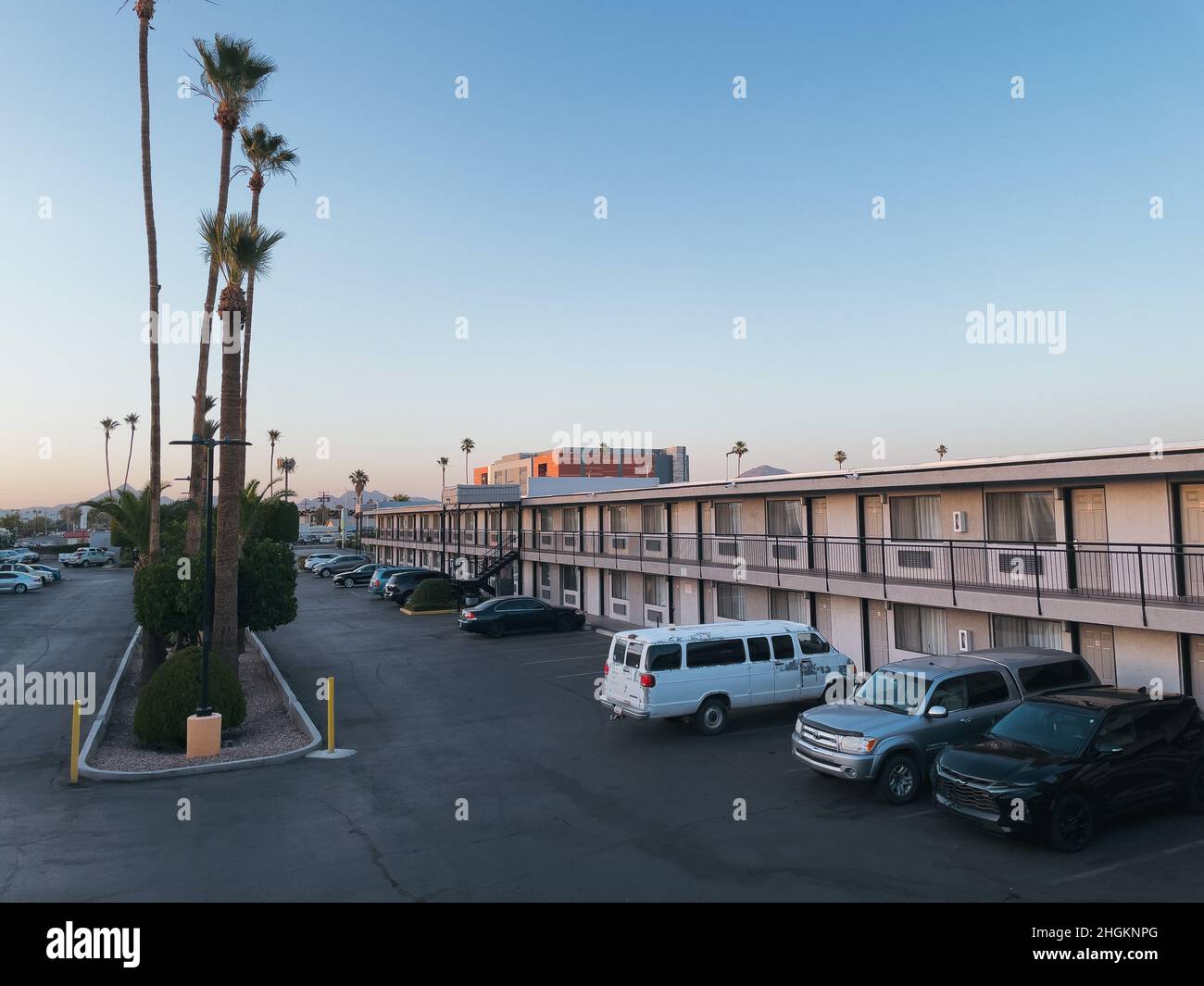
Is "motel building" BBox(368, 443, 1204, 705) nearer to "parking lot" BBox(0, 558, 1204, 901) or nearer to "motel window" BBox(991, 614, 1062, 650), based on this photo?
"motel window" BBox(991, 614, 1062, 650)

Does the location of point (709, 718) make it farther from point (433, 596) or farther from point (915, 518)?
point (433, 596)

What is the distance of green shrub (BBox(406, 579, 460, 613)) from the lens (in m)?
38.2

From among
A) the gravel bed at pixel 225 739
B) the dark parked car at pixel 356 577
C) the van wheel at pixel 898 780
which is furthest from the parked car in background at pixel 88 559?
the van wheel at pixel 898 780

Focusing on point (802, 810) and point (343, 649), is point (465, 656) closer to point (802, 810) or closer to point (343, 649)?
point (343, 649)

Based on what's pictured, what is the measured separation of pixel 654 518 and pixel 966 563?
1485 centimetres

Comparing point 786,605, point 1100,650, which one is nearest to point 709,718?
point 1100,650

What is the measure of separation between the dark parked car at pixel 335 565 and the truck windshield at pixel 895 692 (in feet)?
170

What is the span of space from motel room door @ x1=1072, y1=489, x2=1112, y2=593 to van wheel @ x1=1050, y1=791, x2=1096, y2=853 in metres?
6.77

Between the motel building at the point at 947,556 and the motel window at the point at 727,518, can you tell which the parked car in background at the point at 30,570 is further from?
the motel window at the point at 727,518

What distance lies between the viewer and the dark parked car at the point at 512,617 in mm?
30406

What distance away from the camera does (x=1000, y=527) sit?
18.0 meters

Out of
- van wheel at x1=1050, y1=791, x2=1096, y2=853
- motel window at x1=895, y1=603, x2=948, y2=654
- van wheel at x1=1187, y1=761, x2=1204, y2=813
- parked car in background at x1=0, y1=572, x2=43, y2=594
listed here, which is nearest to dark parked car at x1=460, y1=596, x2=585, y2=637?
motel window at x1=895, y1=603, x2=948, y2=654

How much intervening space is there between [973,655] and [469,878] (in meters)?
9.34

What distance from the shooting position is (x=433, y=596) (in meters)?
38.5
